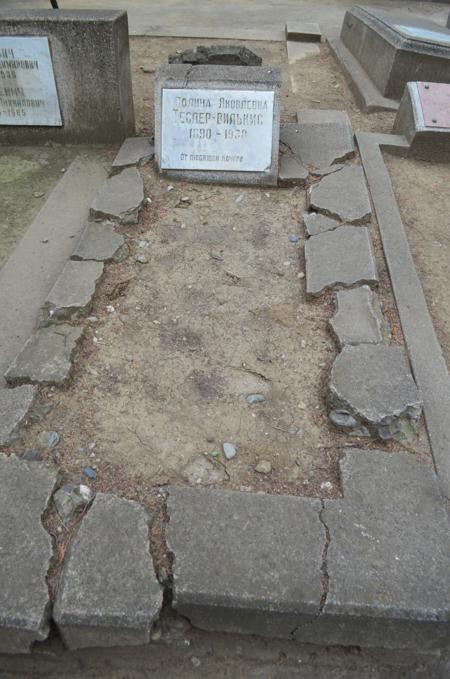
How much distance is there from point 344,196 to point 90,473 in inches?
95.4

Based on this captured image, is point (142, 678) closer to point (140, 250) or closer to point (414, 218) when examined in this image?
point (140, 250)

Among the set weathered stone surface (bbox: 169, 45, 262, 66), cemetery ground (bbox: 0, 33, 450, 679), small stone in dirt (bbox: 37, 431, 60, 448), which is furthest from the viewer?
weathered stone surface (bbox: 169, 45, 262, 66)

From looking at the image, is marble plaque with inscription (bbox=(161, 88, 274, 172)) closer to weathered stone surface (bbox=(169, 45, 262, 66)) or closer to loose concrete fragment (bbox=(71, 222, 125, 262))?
loose concrete fragment (bbox=(71, 222, 125, 262))

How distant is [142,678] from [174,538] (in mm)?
440

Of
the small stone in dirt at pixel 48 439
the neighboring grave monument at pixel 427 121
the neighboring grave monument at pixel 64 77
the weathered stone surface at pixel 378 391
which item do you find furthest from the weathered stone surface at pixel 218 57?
the small stone in dirt at pixel 48 439

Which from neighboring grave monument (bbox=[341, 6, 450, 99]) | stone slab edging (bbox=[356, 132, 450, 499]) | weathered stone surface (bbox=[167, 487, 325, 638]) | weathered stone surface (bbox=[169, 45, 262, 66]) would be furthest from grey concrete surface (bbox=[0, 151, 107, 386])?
neighboring grave monument (bbox=[341, 6, 450, 99])

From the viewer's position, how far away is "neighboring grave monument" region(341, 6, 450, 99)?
4.64 meters

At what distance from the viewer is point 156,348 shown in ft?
7.95

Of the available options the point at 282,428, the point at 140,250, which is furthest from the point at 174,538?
the point at 140,250

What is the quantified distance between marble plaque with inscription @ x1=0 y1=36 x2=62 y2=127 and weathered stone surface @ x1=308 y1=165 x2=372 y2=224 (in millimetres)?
2165

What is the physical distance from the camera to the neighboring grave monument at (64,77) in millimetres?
3561

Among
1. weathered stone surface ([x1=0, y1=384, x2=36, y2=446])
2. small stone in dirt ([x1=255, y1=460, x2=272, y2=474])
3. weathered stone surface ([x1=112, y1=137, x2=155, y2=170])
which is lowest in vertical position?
small stone in dirt ([x1=255, y1=460, x2=272, y2=474])

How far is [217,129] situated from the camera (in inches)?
137

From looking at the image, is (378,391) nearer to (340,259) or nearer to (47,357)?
(340,259)
